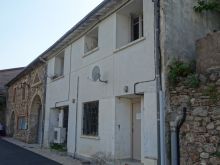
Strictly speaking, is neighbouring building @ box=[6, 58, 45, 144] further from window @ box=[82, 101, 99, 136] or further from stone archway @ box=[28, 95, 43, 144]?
window @ box=[82, 101, 99, 136]

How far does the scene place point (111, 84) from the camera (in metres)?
10.4

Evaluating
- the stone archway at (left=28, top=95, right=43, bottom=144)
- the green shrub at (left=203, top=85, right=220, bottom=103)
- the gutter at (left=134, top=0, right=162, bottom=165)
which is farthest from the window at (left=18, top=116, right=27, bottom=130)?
the green shrub at (left=203, top=85, right=220, bottom=103)

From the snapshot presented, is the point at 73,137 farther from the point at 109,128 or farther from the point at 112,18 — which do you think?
the point at 112,18

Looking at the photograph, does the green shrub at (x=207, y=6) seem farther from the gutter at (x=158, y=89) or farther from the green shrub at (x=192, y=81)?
the green shrub at (x=192, y=81)

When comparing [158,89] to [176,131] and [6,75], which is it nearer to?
[176,131]

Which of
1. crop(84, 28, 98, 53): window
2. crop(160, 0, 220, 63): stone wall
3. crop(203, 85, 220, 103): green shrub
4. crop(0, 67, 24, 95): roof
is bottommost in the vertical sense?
crop(203, 85, 220, 103): green shrub

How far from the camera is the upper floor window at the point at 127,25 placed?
410 inches

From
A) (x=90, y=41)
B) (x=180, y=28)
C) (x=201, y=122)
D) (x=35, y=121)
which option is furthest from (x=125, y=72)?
(x=35, y=121)

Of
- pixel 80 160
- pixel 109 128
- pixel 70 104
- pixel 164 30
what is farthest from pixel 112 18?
pixel 80 160

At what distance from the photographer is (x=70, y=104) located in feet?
45.1

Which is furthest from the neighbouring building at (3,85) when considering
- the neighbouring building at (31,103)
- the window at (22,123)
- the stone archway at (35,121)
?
the stone archway at (35,121)

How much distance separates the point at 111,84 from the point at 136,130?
192 centimetres

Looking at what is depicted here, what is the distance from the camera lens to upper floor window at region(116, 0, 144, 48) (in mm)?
10406

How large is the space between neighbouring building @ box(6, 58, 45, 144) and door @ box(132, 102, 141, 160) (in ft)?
30.0
